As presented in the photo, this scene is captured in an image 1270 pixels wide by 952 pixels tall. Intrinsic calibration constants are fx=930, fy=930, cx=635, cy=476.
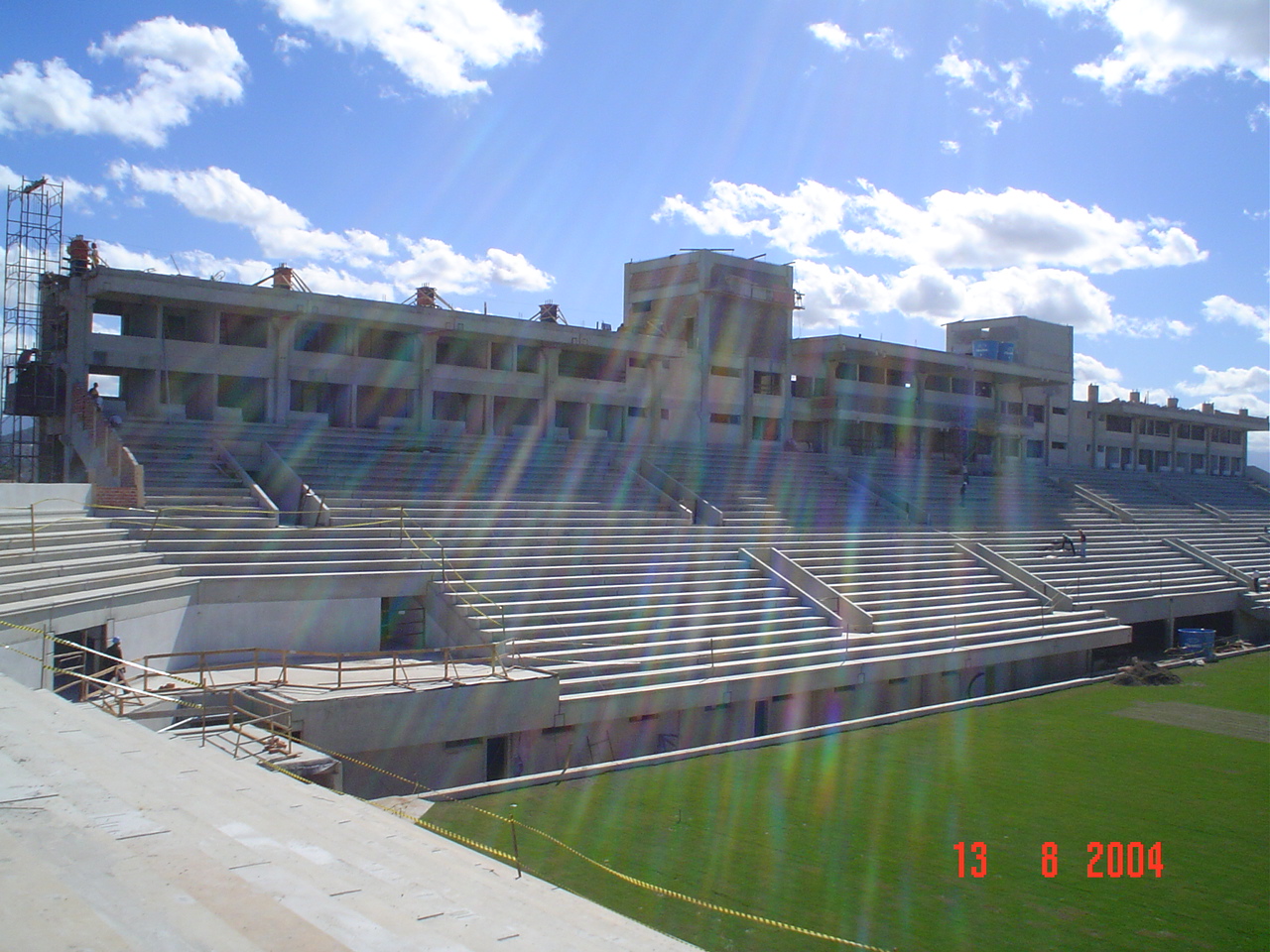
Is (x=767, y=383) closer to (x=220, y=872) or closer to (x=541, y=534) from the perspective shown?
(x=541, y=534)

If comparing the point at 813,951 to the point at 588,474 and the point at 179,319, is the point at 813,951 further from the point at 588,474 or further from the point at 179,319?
the point at 179,319

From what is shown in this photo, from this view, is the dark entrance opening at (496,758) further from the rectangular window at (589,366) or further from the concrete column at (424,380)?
the rectangular window at (589,366)

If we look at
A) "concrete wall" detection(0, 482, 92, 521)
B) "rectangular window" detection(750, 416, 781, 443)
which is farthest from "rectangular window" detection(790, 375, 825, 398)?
"concrete wall" detection(0, 482, 92, 521)

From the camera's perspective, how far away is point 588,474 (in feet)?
78.0

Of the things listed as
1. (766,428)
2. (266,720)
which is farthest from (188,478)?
(766,428)

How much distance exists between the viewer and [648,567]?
60.0 ft

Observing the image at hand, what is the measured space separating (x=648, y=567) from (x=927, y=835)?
9.62 metres

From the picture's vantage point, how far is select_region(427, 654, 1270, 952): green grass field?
7.14 meters

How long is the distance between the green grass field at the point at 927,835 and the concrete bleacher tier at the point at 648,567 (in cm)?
264

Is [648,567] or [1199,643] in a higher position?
[648,567]

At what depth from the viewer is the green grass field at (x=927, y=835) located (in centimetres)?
714

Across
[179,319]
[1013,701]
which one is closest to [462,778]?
[1013,701]

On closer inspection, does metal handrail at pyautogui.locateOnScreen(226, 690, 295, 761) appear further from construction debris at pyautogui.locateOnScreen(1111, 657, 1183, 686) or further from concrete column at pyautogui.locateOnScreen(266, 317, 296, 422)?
construction debris at pyautogui.locateOnScreen(1111, 657, 1183, 686)

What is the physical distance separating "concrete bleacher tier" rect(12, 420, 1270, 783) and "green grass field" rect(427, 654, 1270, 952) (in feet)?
8.66
